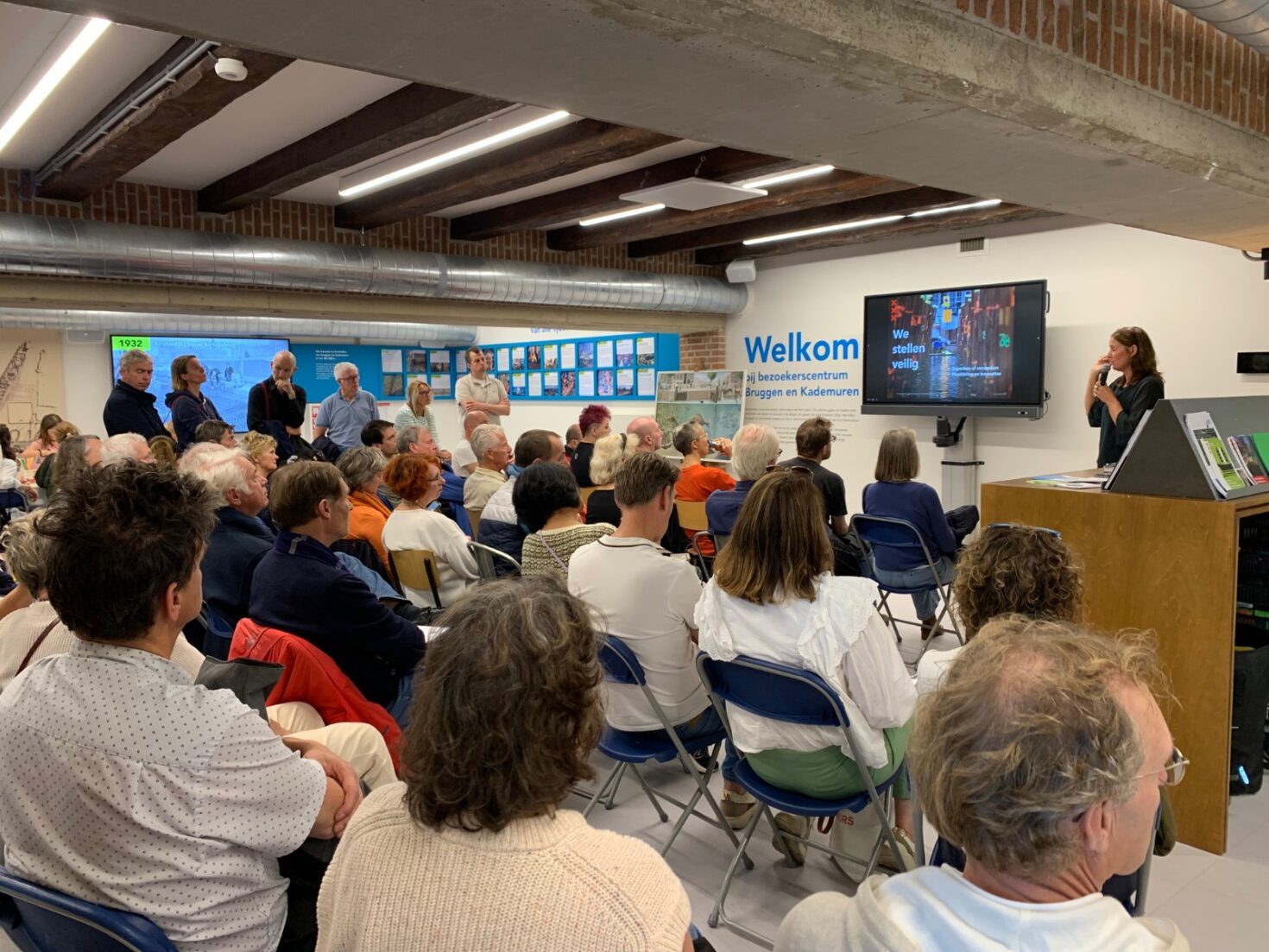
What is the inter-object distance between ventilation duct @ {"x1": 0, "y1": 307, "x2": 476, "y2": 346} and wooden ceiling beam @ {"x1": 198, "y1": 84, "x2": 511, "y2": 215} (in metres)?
3.50

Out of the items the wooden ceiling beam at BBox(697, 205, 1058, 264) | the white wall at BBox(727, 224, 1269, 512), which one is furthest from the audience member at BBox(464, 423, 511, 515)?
the white wall at BBox(727, 224, 1269, 512)

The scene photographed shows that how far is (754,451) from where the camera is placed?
4.25 m

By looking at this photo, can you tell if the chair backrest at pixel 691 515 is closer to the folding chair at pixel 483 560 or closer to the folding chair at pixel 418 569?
the folding chair at pixel 483 560

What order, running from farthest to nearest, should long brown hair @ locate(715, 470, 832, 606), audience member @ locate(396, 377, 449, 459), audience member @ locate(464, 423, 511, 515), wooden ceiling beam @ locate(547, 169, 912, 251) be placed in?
audience member @ locate(396, 377, 449, 459)
wooden ceiling beam @ locate(547, 169, 912, 251)
audience member @ locate(464, 423, 511, 515)
long brown hair @ locate(715, 470, 832, 606)

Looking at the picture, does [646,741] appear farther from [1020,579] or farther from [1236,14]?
[1236,14]

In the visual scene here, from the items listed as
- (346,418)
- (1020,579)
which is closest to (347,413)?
(346,418)

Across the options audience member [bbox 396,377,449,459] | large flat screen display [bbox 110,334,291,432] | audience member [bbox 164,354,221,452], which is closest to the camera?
audience member [bbox 164,354,221,452]

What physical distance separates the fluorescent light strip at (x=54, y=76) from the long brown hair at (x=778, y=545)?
113 inches

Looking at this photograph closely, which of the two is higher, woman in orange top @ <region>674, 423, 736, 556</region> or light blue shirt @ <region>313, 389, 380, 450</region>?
light blue shirt @ <region>313, 389, 380, 450</region>

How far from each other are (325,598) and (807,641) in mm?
1210

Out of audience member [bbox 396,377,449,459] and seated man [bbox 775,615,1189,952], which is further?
audience member [bbox 396,377,449,459]

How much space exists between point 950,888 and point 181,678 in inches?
44.2

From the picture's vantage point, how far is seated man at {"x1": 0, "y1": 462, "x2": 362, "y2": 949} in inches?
48.4

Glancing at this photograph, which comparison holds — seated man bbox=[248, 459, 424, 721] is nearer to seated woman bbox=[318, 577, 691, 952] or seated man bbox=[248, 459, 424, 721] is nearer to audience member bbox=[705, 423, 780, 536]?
seated woman bbox=[318, 577, 691, 952]
